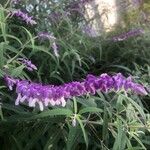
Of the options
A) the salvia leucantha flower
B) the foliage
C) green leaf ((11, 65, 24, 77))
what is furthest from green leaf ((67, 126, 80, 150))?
green leaf ((11, 65, 24, 77))

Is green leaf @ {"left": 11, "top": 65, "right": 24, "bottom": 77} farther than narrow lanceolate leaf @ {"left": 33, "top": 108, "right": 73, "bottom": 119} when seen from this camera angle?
Yes

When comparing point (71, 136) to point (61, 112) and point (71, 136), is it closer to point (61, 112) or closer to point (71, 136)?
point (71, 136)

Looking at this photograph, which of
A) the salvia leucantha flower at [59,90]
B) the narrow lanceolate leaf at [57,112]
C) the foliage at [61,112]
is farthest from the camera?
the foliage at [61,112]

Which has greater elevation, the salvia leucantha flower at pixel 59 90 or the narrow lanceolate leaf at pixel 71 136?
the salvia leucantha flower at pixel 59 90

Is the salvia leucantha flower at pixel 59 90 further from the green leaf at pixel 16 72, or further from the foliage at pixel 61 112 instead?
the green leaf at pixel 16 72

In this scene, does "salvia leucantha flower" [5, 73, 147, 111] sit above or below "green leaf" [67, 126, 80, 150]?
above

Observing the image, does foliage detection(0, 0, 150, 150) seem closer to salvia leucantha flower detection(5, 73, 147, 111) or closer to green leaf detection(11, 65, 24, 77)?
green leaf detection(11, 65, 24, 77)

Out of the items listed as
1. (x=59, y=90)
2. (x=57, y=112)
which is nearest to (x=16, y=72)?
(x=57, y=112)

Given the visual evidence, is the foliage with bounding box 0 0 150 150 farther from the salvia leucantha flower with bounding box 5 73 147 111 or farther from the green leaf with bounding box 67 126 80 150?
the salvia leucantha flower with bounding box 5 73 147 111

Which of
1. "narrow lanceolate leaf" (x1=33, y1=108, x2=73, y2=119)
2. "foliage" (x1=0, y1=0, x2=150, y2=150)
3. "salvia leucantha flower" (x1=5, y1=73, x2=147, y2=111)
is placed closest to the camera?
"salvia leucantha flower" (x1=5, y1=73, x2=147, y2=111)

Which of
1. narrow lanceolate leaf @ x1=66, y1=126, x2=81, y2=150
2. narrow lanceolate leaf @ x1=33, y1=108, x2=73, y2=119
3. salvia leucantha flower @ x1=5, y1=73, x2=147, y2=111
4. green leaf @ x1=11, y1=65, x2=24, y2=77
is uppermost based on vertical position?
green leaf @ x1=11, y1=65, x2=24, y2=77

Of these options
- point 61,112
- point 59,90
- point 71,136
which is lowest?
point 71,136

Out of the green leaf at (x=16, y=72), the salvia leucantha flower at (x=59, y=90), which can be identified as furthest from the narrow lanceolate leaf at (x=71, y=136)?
the green leaf at (x=16, y=72)

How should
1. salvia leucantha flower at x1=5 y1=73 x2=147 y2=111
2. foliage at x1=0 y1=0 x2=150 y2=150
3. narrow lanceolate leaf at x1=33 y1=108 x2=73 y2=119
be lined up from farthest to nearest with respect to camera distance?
foliage at x1=0 y1=0 x2=150 y2=150 → narrow lanceolate leaf at x1=33 y1=108 x2=73 y2=119 → salvia leucantha flower at x1=5 y1=73 x2=147 y2=111
